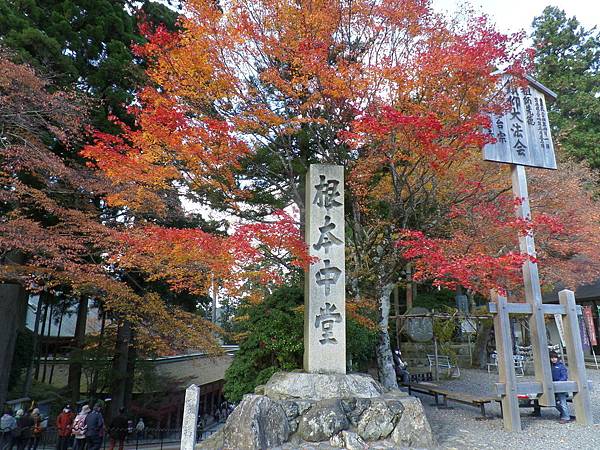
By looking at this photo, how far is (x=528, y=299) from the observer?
324 inches

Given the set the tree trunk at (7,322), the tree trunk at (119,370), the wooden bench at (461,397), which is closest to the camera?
the wooden bench at (461,397)

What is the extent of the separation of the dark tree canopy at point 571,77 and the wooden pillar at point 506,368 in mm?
15042

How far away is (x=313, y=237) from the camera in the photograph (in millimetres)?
8008

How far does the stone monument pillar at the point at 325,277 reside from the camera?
7.56 m

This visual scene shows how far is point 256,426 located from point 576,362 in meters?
6.46

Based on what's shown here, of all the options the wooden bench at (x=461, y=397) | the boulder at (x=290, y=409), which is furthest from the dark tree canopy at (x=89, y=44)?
the wooden bench at (x=461, y=397)

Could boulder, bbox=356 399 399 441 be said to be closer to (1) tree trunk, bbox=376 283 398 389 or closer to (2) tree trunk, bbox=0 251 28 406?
(1) tree trunk, bbox=376 283 398 389

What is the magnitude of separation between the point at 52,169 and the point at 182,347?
261 inches

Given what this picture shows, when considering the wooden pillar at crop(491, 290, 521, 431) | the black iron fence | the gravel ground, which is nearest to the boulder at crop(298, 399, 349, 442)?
the gravel ground

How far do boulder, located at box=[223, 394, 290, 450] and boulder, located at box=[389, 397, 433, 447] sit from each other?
6.00ft

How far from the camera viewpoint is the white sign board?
8.78 metres

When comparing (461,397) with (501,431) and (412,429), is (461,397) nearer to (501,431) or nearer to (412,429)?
(501,431)

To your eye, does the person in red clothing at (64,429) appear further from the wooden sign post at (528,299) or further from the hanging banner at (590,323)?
the hanging banner at (590,323)

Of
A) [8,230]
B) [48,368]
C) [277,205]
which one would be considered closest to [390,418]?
[277,205]
